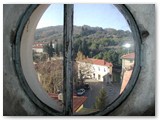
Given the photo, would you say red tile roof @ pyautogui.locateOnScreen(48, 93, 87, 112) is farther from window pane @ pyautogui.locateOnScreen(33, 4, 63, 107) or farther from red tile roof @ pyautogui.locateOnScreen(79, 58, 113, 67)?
red tile roof @ pyautogui.locateOnScreen(79, 58, 113, 67)

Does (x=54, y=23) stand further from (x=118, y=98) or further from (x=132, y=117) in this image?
(x=132, y=117)

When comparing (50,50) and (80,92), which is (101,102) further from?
(50,50)

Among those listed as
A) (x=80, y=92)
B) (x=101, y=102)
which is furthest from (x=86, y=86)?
(x=101, y=102)

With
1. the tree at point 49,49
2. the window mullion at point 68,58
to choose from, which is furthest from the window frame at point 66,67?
the tree at point 49,49

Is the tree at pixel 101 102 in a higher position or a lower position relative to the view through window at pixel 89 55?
lower

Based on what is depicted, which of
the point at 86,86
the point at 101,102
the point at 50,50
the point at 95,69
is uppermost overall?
the point at 50,50

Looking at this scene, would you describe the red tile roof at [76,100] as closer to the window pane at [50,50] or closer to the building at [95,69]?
the window pane at [50,50]

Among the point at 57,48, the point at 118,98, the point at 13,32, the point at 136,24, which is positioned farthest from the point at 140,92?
the point at 13,32
